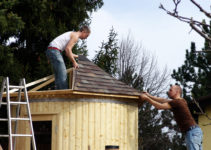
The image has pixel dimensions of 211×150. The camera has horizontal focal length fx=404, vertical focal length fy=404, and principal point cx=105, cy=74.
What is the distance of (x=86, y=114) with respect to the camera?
9.00 m

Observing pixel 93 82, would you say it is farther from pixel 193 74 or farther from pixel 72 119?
pixel 193 74

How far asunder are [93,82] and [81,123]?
1.13 meters

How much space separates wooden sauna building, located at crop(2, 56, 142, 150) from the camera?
8875mm

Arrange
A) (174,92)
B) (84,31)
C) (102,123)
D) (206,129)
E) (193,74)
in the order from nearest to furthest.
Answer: (174,92), (84,31), (102,123), (206,129), (193,74)

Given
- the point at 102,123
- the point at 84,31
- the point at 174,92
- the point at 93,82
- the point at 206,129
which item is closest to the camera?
the point at 174,92

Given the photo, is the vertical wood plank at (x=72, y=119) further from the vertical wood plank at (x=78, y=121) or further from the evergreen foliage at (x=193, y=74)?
the evergreen foliage at (x=193, y=74)

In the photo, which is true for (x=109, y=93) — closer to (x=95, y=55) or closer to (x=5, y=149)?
(x=5, y=149)

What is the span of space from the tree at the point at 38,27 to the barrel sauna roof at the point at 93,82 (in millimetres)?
4599

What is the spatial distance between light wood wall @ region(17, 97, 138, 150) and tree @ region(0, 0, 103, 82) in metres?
5.29

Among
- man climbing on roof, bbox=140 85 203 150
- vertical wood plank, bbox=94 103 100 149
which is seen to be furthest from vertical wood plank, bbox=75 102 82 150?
man climbing on roof, bbox=140 85 203 150

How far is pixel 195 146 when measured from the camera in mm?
6461

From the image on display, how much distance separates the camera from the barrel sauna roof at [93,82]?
916 centimetres

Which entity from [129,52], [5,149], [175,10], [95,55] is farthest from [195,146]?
[129,52]

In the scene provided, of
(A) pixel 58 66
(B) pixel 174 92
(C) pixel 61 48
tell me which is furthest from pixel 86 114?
(B) pixel 174 92
